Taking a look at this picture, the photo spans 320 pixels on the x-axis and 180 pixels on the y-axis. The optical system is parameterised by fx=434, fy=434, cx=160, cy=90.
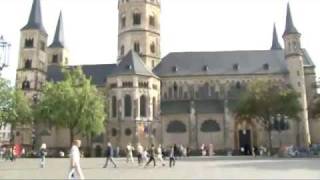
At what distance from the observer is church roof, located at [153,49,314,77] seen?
8400 cm

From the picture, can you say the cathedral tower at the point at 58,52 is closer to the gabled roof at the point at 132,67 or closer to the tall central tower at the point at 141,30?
the tall central tower at the point at 141,30

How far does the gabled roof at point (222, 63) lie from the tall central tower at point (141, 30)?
3.21m

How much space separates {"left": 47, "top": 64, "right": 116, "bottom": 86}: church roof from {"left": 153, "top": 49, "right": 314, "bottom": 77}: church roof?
10.4m

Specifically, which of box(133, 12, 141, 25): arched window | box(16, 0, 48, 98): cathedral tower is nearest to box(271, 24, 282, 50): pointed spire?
box(133, 12, 141, 25): arched window

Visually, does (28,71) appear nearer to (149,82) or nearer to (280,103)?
(149,82)

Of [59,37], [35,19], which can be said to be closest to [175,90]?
[35,19]

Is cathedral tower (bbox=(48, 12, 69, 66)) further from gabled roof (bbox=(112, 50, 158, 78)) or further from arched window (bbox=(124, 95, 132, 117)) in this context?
arched window (bbox=(124, 95, 132, 117))

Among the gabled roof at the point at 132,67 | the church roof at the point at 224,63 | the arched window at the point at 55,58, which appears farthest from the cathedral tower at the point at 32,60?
the church roof at the point at 224,63

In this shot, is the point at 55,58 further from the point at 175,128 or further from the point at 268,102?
the point at 268,102

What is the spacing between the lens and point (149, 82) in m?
75.3

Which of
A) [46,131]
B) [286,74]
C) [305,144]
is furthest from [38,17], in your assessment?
[305,144]

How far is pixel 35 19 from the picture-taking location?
8869 centimetres

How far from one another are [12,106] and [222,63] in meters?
41.5

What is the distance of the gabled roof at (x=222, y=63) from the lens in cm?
8400
